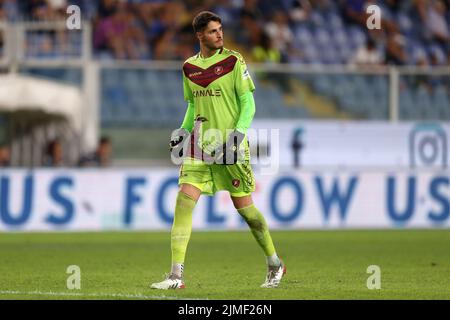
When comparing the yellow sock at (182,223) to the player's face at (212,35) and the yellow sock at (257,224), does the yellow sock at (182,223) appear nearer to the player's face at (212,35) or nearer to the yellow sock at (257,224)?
the yellow sock at (257,224)

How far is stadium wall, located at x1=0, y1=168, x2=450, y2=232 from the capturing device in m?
17.6

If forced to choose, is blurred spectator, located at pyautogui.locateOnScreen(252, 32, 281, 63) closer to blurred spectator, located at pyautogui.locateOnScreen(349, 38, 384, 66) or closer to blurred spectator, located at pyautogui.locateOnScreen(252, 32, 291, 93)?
blurred spectator, located at pyautogui.locateOnScreen(252, 32, 291, 93)

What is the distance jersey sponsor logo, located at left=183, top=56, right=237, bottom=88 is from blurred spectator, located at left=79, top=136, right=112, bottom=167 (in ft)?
31.8

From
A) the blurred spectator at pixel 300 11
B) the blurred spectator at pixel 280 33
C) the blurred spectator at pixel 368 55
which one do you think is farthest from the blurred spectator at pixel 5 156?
the blurred spectator at pixel 368 55

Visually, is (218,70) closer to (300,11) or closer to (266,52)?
(266,52)

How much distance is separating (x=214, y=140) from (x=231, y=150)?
20 centimetres

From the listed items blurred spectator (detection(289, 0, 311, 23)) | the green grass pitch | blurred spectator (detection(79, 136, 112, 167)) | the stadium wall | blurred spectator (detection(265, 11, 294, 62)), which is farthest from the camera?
blurred spectator (detection(289, 0, 311, 23))

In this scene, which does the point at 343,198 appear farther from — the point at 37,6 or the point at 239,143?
the point at 239,143

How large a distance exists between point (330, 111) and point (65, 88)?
5018mm

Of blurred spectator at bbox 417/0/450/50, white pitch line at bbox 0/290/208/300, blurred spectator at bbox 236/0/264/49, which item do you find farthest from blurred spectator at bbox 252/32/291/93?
white pitch line at bbox 0/290/208/300

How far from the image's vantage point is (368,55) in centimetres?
2244

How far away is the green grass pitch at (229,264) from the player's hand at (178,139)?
114 centimetres

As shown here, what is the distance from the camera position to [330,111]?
20.9 m
